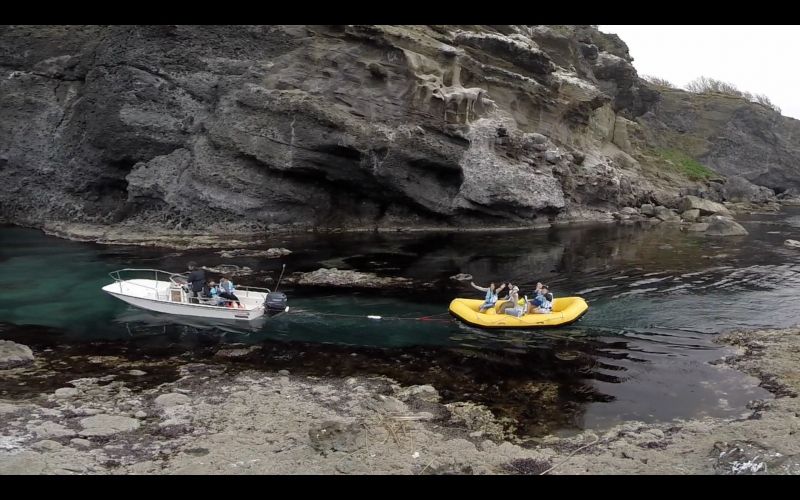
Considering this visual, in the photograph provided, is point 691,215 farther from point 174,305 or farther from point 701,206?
point 174,305

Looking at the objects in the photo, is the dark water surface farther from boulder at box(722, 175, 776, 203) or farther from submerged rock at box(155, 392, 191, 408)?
boulder at box(722, 175, 776, 203)

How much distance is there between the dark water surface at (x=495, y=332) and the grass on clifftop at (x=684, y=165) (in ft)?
120

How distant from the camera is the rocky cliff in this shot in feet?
132

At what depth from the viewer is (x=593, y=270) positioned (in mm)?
29734

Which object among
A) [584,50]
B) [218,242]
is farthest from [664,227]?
[218,242]

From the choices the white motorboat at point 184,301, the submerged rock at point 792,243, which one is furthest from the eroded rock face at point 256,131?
the white motorboat at point 184,301

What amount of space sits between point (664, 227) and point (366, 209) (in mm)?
26821

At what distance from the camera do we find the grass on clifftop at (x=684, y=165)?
2776 inches

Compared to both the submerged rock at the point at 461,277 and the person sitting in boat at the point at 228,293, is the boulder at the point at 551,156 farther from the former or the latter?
the person sitting in boat at the point at 228,293

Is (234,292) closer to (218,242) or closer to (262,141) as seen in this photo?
(218,242)

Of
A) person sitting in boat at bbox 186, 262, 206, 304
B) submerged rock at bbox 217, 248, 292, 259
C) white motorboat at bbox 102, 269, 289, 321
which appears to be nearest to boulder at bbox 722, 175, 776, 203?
submerged rock at bbox 217, 248, 292, 259

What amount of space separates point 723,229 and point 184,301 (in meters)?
41.9

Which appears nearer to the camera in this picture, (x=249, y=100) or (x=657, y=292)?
(x=657, y=292)

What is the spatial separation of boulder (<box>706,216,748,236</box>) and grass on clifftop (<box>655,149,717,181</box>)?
27.5 meters
